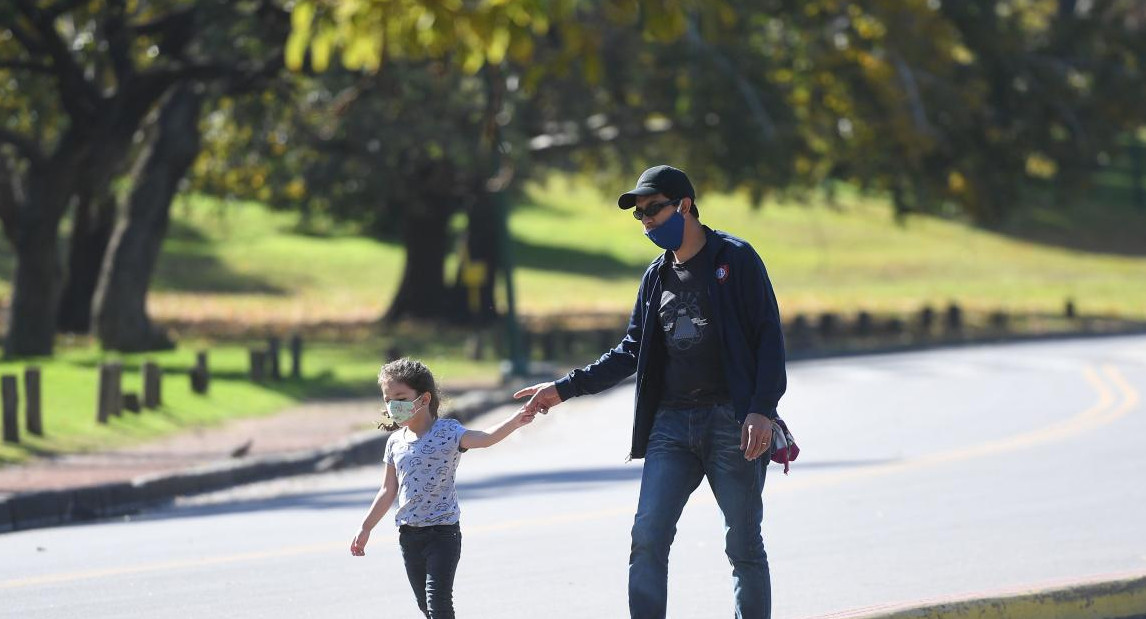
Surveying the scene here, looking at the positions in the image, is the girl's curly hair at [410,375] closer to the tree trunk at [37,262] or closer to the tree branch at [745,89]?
the tree trunk at [37,262]

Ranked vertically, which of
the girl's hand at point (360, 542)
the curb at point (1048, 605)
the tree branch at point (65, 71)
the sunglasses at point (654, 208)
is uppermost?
the tree branch at point (65, 71)

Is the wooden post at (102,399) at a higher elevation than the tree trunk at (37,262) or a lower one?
lower

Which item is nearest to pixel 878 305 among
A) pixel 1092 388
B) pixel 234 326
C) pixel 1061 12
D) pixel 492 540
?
pixel 1061 12

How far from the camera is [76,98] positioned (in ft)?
83.0

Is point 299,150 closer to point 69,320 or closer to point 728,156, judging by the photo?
point 69,320

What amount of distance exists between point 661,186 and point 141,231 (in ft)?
75.6

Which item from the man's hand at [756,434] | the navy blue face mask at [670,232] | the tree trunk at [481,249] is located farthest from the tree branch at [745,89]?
the man's hand at [756,434]

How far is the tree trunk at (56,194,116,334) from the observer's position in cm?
3359

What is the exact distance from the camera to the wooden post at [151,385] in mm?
18906

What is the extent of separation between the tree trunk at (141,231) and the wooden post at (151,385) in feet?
29.9

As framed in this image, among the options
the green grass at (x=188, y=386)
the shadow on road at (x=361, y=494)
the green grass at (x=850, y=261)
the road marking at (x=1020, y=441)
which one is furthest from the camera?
the green grass at (x=850, y=261)

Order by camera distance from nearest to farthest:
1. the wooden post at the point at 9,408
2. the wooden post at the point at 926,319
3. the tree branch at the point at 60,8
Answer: the wooden post at the point at 9,408 < the tree branch at the point at 60,8 < the wooden post at the point at 926,319

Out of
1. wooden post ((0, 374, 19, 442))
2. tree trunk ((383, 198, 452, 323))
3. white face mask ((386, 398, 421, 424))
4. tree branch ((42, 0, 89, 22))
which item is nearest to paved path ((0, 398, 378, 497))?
wooden post ((0, 374, 19, 442))

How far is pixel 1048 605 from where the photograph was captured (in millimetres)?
7277
